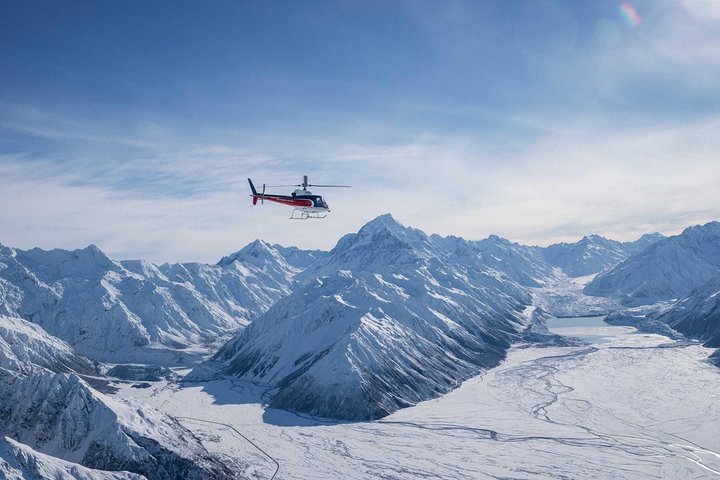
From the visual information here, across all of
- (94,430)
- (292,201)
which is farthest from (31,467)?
(292,201)

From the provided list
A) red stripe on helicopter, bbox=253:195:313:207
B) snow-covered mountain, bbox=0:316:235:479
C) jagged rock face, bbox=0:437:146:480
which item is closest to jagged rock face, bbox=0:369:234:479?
snow-covered mountain, bbox=0:316:235:479

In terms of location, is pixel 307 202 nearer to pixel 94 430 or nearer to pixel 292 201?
pixel 292 201

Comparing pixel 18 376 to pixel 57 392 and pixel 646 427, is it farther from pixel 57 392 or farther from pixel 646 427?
pixel 646 427

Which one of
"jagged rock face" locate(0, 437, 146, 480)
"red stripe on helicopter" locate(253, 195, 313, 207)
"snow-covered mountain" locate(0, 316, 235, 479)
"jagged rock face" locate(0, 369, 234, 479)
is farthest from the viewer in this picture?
"red stripe on helicopter" locate(253, 195, 313, 207)

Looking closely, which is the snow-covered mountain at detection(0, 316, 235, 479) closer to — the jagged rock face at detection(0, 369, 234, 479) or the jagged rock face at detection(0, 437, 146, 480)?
the jagged rock face at detection(0, 369, 234, 479)

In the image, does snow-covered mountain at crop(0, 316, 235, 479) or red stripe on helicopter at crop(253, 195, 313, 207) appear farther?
red stripe on helicopter at crop(253, 195, 313, 207)

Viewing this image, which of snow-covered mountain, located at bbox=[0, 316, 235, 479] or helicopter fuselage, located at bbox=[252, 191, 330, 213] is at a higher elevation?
helicopter fuselage, located at bbox=[252, 191, 330, 213]
